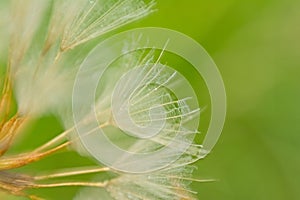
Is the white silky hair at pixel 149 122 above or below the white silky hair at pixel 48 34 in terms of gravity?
below

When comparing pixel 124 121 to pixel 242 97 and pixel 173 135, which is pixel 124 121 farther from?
pixel 242 97

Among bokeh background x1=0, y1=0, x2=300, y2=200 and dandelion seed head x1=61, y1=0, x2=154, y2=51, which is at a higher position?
dandelion seed head x1=61, y1=0, x2=154, y2=51

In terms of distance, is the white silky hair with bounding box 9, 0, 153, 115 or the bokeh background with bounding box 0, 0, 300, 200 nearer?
the white silky hair with bounding box 9, 0, 153, 115

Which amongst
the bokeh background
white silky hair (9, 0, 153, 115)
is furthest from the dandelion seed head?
the bokeh background

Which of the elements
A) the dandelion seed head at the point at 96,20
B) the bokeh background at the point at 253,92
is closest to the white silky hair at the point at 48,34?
the dandelion seed head at the point at 96,20

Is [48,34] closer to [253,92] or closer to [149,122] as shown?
[149,122]

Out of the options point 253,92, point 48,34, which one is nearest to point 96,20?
point 48,34

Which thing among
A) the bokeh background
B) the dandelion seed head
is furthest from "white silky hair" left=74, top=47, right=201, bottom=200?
the bokeh background

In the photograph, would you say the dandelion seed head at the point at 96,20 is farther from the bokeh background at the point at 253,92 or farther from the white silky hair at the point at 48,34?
the bokeh background at the point at 253,92

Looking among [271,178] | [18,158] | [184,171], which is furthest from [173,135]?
[271,178]

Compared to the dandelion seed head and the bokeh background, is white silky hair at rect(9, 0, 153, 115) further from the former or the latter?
the bokeh background
